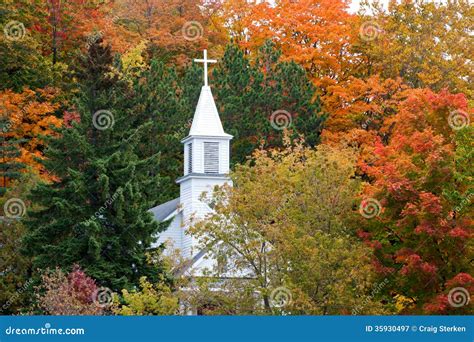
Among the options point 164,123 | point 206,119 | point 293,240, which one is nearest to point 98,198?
point 206,119

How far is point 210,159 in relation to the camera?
54.7 meters

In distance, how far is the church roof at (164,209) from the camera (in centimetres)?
5562

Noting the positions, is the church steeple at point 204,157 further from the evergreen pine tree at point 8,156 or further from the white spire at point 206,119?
the evergreen pine tree at point 8,156

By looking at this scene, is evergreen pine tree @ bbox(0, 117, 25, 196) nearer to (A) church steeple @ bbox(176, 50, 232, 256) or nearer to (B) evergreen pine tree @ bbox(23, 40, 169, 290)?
(A) church steeple @ bbox(176, 50, 232, 256)

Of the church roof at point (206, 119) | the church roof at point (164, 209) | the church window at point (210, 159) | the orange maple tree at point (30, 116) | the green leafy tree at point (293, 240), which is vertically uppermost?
the orange maple tree at point (30, 116)

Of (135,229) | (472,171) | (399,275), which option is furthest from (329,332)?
(135,229)

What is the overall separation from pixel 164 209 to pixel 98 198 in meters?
9.17

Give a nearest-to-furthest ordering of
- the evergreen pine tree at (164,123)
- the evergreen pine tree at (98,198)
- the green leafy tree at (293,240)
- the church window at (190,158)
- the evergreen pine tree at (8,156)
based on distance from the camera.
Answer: the green leafy tree at (293,240) < the evergreen pine tree at (98,198) < the church window at (190,158) < the evergreen pine tree at (164,123) < the evergreen pine tree at (8,156)

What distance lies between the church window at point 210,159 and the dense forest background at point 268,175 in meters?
2.24

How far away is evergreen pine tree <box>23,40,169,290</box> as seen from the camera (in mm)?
47625

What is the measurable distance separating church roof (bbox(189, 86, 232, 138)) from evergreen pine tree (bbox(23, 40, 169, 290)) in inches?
184

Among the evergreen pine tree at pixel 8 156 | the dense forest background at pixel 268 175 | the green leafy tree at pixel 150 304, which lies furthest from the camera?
the evergreen pine tree at pixel 8 156

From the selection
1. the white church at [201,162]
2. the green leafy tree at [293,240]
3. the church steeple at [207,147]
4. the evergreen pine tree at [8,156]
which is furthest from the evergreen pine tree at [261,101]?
the green leafy tree at [293,240]

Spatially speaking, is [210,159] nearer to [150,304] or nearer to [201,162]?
[201,162]
